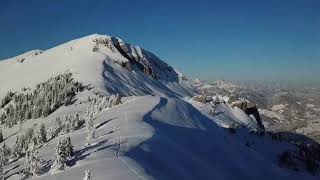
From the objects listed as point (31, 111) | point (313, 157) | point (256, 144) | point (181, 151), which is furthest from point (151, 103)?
point (31, 111)

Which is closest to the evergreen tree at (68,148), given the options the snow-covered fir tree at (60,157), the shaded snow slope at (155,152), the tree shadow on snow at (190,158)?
the snow-covered fir tree at (60,157)

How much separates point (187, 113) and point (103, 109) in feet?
Answer: 80.8

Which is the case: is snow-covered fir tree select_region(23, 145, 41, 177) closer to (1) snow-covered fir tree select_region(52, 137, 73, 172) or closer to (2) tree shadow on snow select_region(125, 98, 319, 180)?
(1) snow-covered fir tree select_region(52, 137, 73, 172)

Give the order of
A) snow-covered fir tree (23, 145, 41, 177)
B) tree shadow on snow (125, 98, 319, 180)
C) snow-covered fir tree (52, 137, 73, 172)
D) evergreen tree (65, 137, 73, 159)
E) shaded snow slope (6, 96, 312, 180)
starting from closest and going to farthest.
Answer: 1. shaded snow slope (6, 96, 312, 180)
2. snow-covered fir tree (52, 137, 73, 172)
3. snow-covered fir tree (23, 145, 41, 177)
4. evergreen tree (65, 137, 73, 159)
5. tree shadow on snow (125, 98, 319, 180)

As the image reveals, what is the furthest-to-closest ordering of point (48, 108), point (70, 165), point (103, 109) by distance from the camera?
point (48, 108), point (103, 109), point (70, 165)

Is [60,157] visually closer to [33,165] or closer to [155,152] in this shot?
[33,165]

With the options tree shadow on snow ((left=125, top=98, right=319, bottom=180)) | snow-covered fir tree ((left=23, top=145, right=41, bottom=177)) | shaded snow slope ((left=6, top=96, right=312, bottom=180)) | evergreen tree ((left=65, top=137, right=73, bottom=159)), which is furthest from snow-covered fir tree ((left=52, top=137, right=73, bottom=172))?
tree shadow on snow ((left=125, top=98, right=319, bottom=180))

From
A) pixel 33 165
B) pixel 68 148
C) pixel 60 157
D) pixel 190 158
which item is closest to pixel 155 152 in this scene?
pixel 190 158

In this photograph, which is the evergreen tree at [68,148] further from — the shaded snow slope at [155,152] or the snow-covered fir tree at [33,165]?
the snow-covered fir tree at [33,165]

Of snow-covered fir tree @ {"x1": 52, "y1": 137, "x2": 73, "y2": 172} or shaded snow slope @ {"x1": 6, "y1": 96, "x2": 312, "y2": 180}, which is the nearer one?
shaded snow slope @ {"x1": 6, "y1": 96, "x2": 312, "y2": 180}

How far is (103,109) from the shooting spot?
130875 mm

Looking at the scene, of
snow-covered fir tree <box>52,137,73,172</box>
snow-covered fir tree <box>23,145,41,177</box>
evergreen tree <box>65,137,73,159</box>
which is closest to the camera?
snow-covered fir tree <box>52,137,73,172</box>

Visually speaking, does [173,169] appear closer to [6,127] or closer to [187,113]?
[187,113]

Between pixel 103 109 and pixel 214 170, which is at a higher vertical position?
pixel 103 109
